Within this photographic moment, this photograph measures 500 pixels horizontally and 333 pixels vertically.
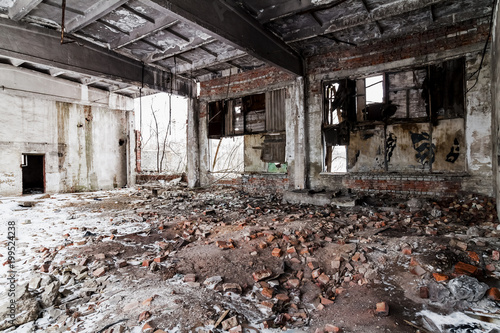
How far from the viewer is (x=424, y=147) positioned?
6.32 m

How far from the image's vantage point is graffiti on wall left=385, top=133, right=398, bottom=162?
6.66 metres

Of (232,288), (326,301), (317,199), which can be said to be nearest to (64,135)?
(317,199)

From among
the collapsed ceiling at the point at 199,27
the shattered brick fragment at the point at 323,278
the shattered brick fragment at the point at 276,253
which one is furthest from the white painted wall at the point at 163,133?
the shattered brick fragment at the point at 323,278

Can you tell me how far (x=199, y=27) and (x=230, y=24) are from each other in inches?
32.2

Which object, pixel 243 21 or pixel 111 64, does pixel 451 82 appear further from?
pixel 111 64

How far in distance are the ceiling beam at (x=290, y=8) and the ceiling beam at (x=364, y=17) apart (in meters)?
0.68

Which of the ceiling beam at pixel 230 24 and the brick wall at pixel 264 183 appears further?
the brick wall at pixel 264 183

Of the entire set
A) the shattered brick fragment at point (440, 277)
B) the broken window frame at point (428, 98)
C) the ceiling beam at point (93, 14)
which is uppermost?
the ceiling beam at point (93, 14)

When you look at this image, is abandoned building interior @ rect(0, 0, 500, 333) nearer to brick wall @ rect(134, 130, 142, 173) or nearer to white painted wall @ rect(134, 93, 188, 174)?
brick wall @ rect(134, 130, 142, 173)

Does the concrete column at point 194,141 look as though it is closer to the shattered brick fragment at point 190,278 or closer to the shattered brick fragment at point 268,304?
the shattered brick fragment at point 190,278

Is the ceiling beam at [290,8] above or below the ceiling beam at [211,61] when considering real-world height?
below

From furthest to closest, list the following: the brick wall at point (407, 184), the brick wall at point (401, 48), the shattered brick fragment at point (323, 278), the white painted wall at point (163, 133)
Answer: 1. the white painted wall at point (163, 133)
2. the brick wall at point (407, 184)
3. the brick wall at point (401, 48)
4. the shattered brick fragment at point (323, 278)

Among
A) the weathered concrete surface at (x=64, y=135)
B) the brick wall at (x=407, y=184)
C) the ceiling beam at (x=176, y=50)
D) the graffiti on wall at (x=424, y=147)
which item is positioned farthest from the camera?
the weathered concrete surface at (x=64, y=135)

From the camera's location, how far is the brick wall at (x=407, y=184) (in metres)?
5.94
